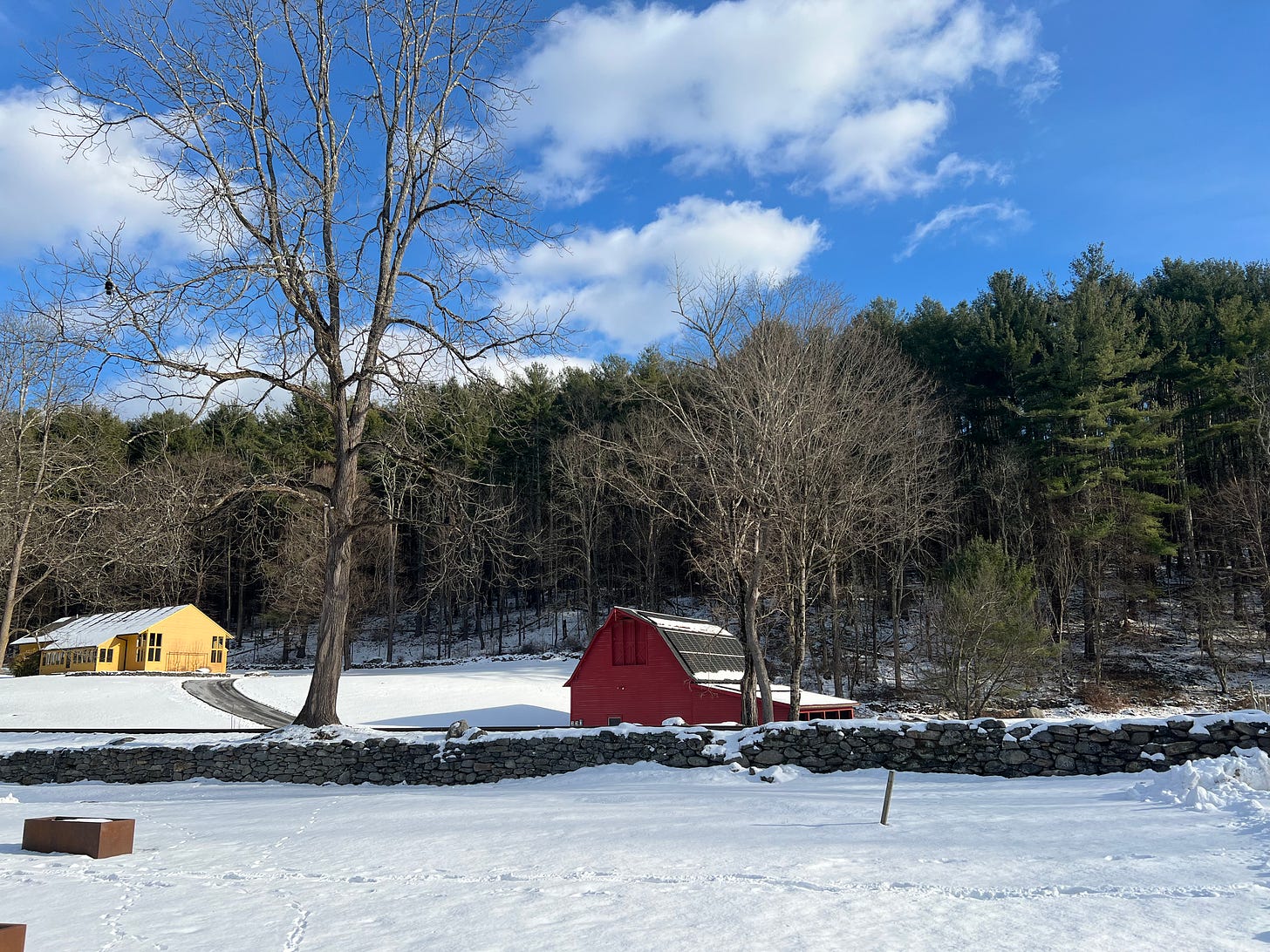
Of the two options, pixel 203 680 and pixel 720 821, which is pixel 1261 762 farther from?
pixel 203 680

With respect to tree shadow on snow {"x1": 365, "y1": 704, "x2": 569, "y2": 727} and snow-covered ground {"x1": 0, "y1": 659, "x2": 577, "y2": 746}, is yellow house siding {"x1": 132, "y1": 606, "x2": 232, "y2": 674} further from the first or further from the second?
tree shadow on snow {"x1": 365, "y1": 704, "x2": 569, "y2": 727}

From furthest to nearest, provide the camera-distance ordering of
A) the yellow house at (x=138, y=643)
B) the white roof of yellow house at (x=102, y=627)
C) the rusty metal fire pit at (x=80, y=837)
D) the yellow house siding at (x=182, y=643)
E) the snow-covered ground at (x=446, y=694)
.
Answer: the yellow house siding at (x=182, y=643), the white roof of yellow house at (x=102, y=627), the yellow house at (x=138, y=643), the snow-covered ground at (x=446, y=694), the rusty metal fire pit at (x=80, y=837)

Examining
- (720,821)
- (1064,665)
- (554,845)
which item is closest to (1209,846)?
(720,821)

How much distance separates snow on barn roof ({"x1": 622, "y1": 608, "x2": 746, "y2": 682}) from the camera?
958 inches

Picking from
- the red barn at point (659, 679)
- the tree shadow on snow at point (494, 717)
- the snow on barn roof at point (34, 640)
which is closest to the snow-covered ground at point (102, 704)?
the tree shadow on snow at point (494, 717)

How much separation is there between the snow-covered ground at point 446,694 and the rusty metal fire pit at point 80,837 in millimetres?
20236

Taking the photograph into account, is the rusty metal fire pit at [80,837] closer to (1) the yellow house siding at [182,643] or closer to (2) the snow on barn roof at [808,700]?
(2) the snow on barn roof at [808,700]

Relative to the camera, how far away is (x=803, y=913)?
563 centimetres

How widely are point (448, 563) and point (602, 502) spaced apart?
99.4 ft

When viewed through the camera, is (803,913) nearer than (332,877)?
Yes

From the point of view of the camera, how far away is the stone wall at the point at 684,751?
11.4 meters

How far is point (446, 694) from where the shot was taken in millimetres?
34438

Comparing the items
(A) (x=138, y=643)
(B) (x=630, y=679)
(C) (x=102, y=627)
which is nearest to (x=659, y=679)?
(B) (x=630, y=679)

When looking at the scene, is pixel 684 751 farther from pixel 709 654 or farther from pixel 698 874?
pixel 709 654
